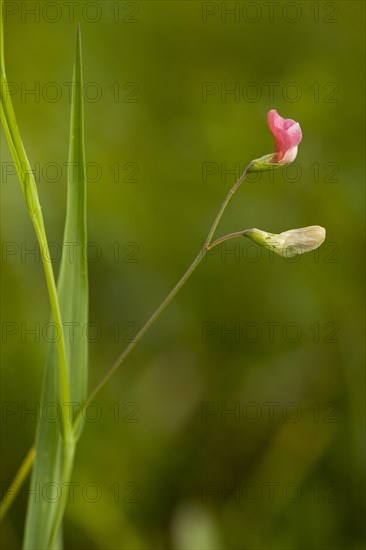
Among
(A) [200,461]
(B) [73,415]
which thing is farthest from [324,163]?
(B) [73,415]

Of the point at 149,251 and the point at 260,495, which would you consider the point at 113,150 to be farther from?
the point at 260,495

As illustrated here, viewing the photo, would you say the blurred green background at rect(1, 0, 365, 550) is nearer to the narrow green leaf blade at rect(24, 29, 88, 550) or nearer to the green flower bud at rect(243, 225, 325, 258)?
the narrow green leaf blade at rect(24, 29, 88, 550)

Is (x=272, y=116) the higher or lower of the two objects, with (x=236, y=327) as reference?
higher

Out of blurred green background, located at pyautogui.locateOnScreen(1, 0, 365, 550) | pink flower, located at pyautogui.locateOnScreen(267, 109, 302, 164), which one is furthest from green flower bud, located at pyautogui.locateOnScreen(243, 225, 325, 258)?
blurred green background, located at pyautogui.locateOnScreen(1, 0, 365, 550)

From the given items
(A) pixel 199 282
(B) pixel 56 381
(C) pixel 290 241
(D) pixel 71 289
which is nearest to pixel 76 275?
(D) pixel 71 289

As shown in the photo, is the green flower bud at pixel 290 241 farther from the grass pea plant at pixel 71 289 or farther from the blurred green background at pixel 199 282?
the blurred green background at pixel 199 282

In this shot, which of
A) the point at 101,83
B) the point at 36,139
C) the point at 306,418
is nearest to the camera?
the point at 306,418
